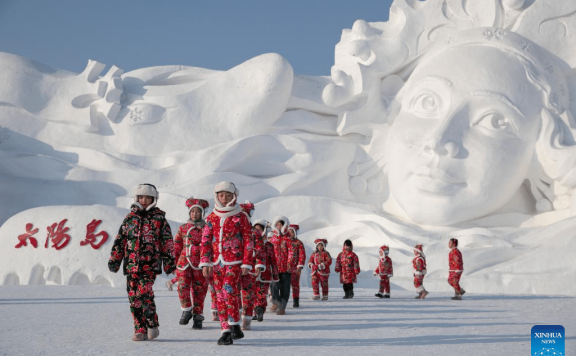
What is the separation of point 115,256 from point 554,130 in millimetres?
10816

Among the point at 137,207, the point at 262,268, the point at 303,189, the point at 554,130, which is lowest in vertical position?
the point at 262,268

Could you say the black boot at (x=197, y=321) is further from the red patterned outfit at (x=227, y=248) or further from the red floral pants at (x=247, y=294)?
the red patterned outfit at (x=227, y=248)

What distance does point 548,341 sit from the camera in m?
4.06

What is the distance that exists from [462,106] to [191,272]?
29.6 ft

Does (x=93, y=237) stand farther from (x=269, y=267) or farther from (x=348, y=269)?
(x=269, y=267)

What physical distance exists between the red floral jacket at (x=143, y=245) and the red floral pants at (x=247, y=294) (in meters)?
0.86

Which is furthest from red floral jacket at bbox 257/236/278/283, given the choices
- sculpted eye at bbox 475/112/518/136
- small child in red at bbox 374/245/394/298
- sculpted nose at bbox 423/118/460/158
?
sculpted eye at bbox 475/112/518/136

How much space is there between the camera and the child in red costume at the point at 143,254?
16.8ft

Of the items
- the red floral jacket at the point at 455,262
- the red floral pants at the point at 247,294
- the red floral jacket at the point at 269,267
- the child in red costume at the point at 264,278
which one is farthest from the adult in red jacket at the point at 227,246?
the red floral jacket at the point at 455,262

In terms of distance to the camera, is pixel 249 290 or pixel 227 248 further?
pixel 249 290

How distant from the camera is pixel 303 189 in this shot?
15500 millimetres

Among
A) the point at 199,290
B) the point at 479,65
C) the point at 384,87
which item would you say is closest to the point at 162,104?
the point at 384,87

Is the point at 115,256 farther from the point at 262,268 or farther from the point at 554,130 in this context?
the point at 554,130

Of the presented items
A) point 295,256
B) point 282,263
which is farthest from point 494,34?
point 282,263
